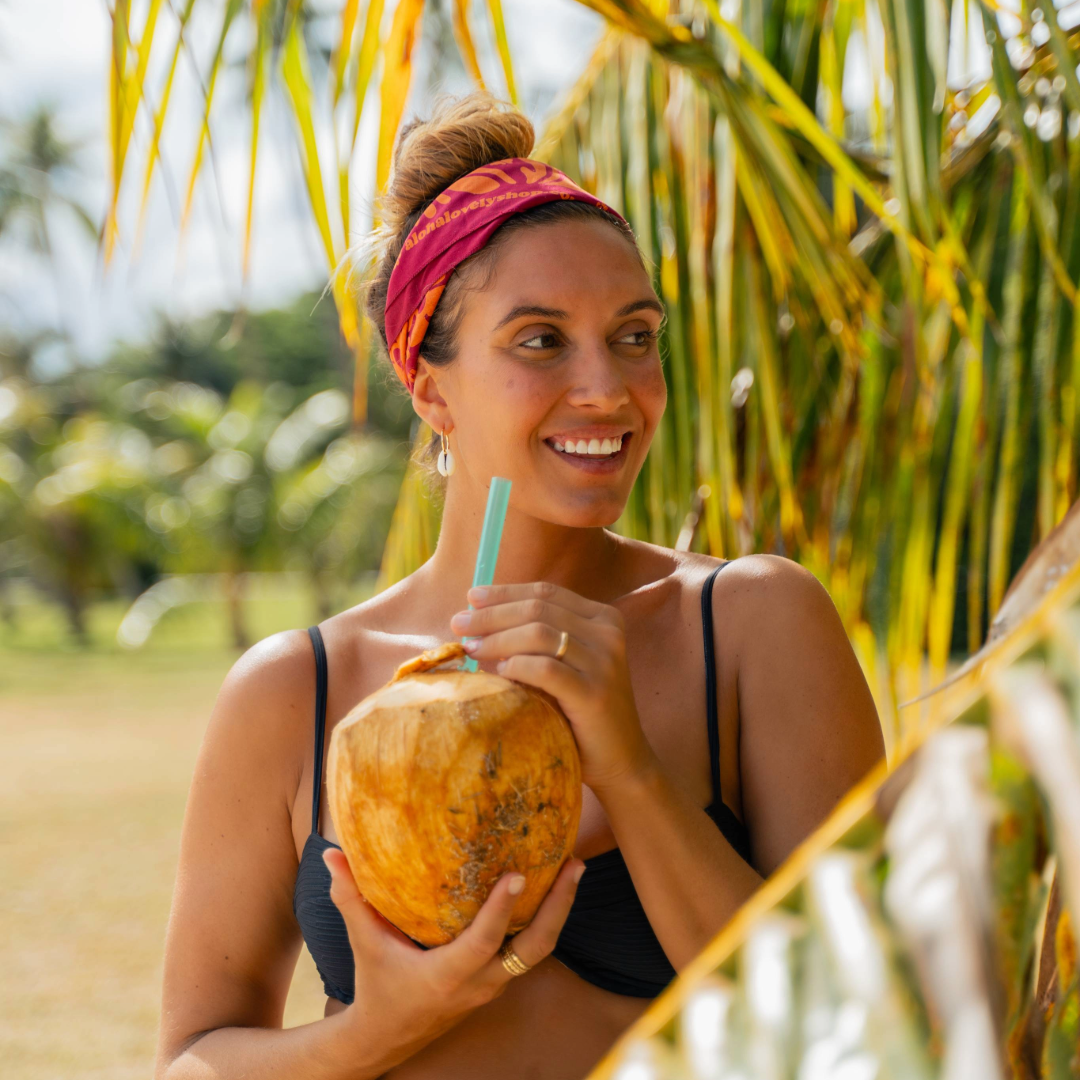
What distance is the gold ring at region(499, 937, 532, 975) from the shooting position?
0.89 meters

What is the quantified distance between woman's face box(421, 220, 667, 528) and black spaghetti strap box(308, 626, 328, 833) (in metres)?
0.29

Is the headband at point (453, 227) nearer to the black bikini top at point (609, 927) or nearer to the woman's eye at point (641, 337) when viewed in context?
the woman's eye at point (641, 337)

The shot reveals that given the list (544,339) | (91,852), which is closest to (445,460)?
(544,339)

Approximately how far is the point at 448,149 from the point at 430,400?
31cm

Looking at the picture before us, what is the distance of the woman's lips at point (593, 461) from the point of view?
120cm

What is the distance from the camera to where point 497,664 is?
3.50 feet

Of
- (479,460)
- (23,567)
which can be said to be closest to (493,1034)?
(479,460)

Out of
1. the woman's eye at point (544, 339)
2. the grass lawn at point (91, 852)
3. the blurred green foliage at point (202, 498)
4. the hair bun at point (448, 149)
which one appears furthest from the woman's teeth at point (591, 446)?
the blurred green foliage at point (202, 498)

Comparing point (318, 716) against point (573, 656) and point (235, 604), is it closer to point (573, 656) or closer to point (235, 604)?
point (573, 656)

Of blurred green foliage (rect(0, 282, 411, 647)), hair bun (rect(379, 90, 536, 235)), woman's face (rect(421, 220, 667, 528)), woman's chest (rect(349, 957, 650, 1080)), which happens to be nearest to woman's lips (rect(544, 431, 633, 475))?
woman's face (rect(421, 220, 667, 528))

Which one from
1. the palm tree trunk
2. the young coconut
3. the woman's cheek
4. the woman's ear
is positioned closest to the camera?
the young coconut

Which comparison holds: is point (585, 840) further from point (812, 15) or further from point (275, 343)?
point (275, 343)

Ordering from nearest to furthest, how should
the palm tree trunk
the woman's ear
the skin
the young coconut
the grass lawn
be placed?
the young coconut → the skin → the woman's ear → the grass lawn → the palm tree trunk

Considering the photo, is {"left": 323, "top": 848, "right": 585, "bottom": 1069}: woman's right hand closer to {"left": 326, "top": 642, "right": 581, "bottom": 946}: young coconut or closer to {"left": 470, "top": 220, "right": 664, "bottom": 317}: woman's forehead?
{"left": 326, "top": 642, "right": 581, "bottom": 946}: young coconut
